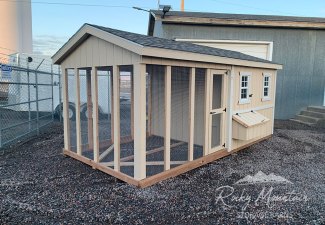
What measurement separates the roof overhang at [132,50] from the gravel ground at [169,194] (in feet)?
6.11

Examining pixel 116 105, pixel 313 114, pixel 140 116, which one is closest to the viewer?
pixel 140 116

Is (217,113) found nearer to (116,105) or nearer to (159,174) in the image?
(159,174)

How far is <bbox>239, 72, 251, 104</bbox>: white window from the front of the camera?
5444mm

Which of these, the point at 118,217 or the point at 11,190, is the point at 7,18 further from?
the point at 118,217

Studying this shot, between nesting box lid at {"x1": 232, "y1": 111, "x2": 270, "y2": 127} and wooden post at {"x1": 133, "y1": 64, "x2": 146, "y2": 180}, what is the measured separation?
249 centimetres

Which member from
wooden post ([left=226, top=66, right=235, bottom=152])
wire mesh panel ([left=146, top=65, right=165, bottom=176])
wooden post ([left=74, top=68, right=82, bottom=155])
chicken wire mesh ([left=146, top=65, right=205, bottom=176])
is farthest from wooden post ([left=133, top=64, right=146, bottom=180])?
wooden post ([left=226, top=66, right=235, bottom=152])

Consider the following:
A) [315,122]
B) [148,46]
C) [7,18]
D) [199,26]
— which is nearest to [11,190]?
[148,46]

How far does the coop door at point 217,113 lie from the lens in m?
4.85

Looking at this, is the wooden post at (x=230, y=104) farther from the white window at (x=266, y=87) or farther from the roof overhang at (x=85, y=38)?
the roof overhang at (x=85, y=38)

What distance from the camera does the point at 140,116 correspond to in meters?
3.43

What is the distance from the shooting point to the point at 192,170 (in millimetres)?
4371

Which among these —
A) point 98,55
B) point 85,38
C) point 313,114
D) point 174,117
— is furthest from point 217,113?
point 313,114

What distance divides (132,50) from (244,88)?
125 inches

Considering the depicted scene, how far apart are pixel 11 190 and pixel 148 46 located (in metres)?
2.72
